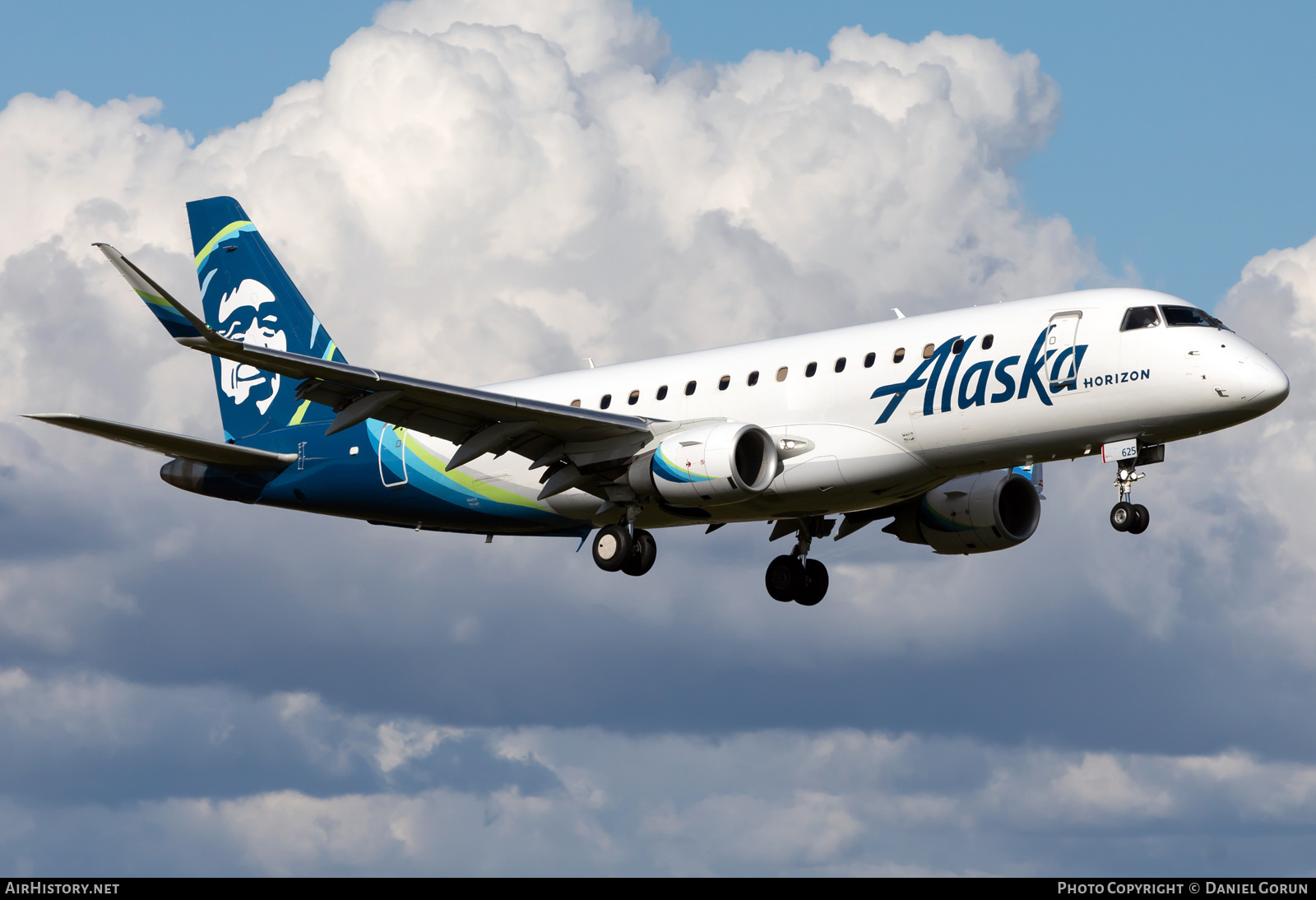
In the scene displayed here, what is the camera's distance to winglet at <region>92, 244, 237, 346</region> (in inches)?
1248

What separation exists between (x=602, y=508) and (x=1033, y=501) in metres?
11.0

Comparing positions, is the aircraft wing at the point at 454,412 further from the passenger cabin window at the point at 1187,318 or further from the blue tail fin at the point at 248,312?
the passenger cabin window at the point at 1187,318

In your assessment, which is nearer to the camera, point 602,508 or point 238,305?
point 602,508

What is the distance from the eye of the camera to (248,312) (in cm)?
4788

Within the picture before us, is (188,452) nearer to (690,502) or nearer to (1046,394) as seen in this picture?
(690,502)

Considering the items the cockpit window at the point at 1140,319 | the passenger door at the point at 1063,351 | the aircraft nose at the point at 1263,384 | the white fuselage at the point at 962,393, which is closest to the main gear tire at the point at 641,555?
the white fuselage at the point at 962,393

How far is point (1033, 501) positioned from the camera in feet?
142

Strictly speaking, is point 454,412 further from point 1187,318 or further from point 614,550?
point 1187,318

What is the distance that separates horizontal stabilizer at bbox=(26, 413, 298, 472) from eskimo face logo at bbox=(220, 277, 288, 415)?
2.56m

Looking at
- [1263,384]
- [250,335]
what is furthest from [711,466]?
[250,335]

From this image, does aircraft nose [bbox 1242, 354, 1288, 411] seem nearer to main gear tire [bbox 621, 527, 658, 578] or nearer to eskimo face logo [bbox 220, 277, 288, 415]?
main gear tire [bbox 621, 527, 658, 578]

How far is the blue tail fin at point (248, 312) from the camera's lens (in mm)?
46219

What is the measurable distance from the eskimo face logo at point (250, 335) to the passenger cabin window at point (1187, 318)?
75.0 ft

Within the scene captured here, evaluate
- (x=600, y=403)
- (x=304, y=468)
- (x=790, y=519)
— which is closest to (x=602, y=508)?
(x=600, y=403)
